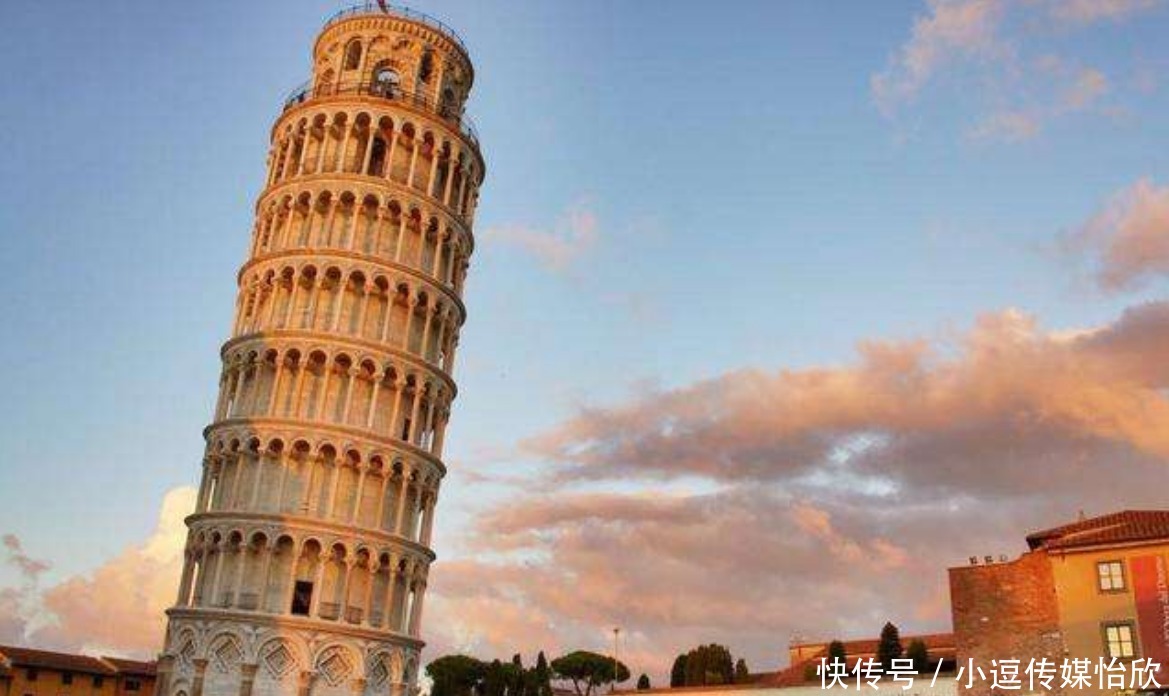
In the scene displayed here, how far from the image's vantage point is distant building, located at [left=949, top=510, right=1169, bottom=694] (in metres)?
39.4

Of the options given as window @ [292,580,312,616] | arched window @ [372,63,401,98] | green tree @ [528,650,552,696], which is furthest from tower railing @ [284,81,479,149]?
green tree @ [528,650,552,696]

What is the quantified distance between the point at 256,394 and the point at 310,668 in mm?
12359

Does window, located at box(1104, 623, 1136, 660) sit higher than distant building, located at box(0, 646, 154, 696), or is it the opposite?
window, located at box(1104, 623, 1136, 660)

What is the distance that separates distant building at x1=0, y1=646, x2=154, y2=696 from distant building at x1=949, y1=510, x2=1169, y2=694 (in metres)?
57.2

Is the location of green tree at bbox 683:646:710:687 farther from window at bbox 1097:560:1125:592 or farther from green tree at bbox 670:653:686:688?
window at bbox 1097:560:1125:592

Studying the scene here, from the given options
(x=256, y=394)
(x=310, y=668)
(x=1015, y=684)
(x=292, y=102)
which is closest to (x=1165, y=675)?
(x=1015, y=684)

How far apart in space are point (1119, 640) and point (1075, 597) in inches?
94.3

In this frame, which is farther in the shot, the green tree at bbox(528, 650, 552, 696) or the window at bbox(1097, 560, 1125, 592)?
the green tree at bbox(528, 650, 552, 696)

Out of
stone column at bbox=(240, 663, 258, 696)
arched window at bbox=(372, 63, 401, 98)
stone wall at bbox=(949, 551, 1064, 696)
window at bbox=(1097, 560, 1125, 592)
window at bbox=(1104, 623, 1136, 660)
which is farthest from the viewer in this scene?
arched window at bbox=(372, 63, 401, 98)

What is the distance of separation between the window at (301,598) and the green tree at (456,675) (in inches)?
2213

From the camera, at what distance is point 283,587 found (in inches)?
1649

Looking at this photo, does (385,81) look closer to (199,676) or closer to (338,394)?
(338,394)

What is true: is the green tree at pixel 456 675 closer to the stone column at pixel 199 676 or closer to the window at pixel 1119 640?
the stone column at pixel 199 676

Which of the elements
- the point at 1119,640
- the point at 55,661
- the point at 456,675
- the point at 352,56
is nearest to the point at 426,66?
the point at 352,56
